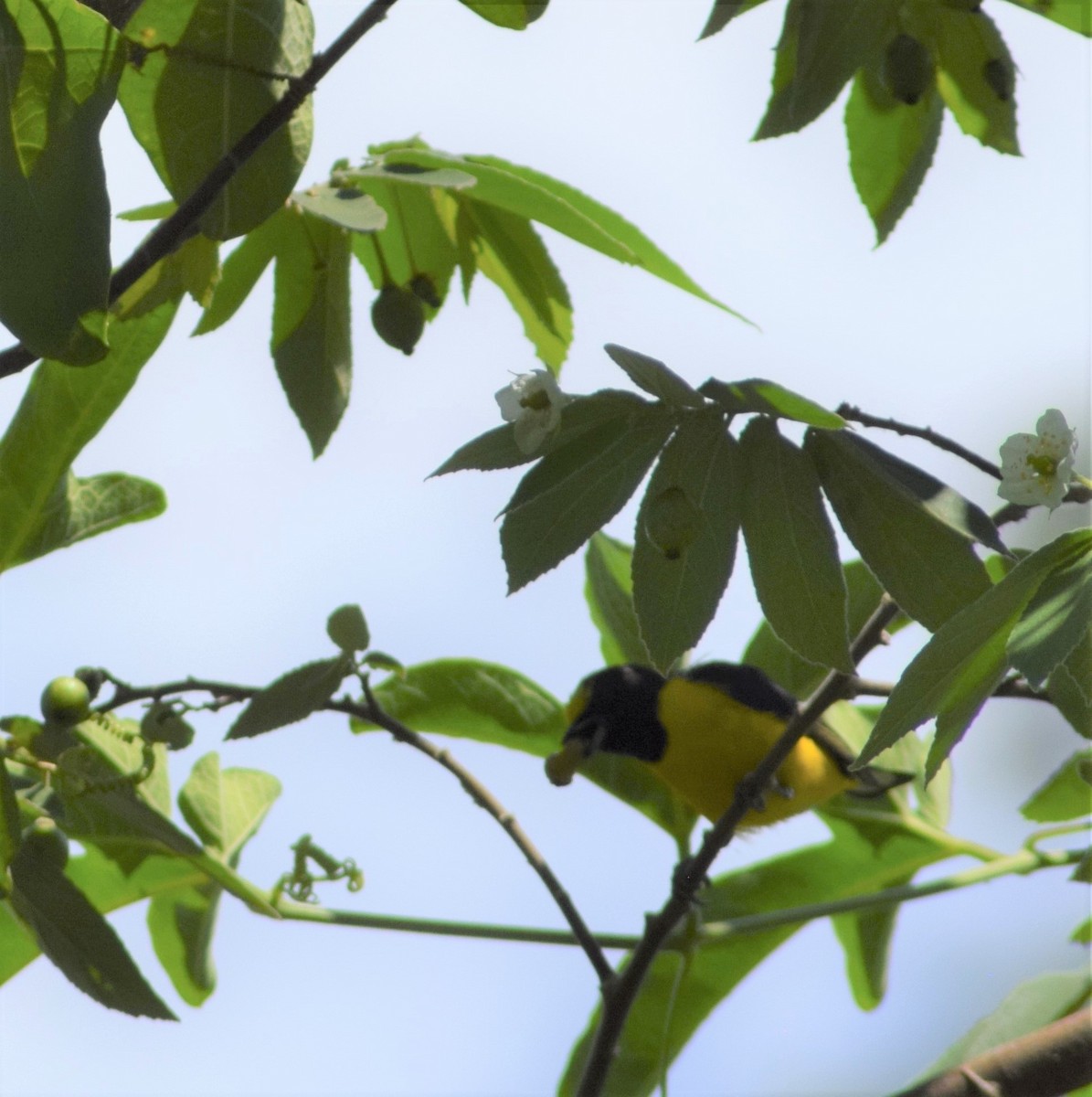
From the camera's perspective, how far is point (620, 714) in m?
2.38

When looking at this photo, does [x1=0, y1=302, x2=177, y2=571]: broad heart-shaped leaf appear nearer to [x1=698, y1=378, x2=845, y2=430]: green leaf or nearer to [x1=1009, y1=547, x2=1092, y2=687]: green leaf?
[x1=698, y1=378, x2=845, y2=430]: green leaf

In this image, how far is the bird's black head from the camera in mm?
1734

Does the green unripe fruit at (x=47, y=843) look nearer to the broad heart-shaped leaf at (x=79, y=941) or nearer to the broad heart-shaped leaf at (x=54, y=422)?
the broad heart-shaped leaf at (x=79, y=941)

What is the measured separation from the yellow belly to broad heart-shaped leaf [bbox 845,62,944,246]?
3.50ft

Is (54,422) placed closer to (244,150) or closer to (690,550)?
(244,150)

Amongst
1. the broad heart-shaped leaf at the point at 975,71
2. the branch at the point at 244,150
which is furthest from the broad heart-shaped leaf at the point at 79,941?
the broad heart-shaped leaf at the point at 975,71

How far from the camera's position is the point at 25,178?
79cm

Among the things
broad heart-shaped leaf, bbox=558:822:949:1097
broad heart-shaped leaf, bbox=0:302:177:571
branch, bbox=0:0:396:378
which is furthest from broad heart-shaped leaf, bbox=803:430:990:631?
broad heart-shaped leaf, bbox=558:822:949:1097

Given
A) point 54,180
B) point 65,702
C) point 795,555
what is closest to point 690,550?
point 795,555

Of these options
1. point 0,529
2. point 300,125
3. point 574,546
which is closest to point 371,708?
point 0,529

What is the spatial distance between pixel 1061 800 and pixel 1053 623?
3.02ft

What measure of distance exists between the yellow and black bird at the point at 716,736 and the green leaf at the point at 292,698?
2.77 feet

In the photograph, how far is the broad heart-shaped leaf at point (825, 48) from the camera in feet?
3.62

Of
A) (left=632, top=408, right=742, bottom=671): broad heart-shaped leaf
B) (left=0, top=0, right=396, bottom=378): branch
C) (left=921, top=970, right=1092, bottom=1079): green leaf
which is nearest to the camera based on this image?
(left=0, top=0, right=396, bottom=378): branch
